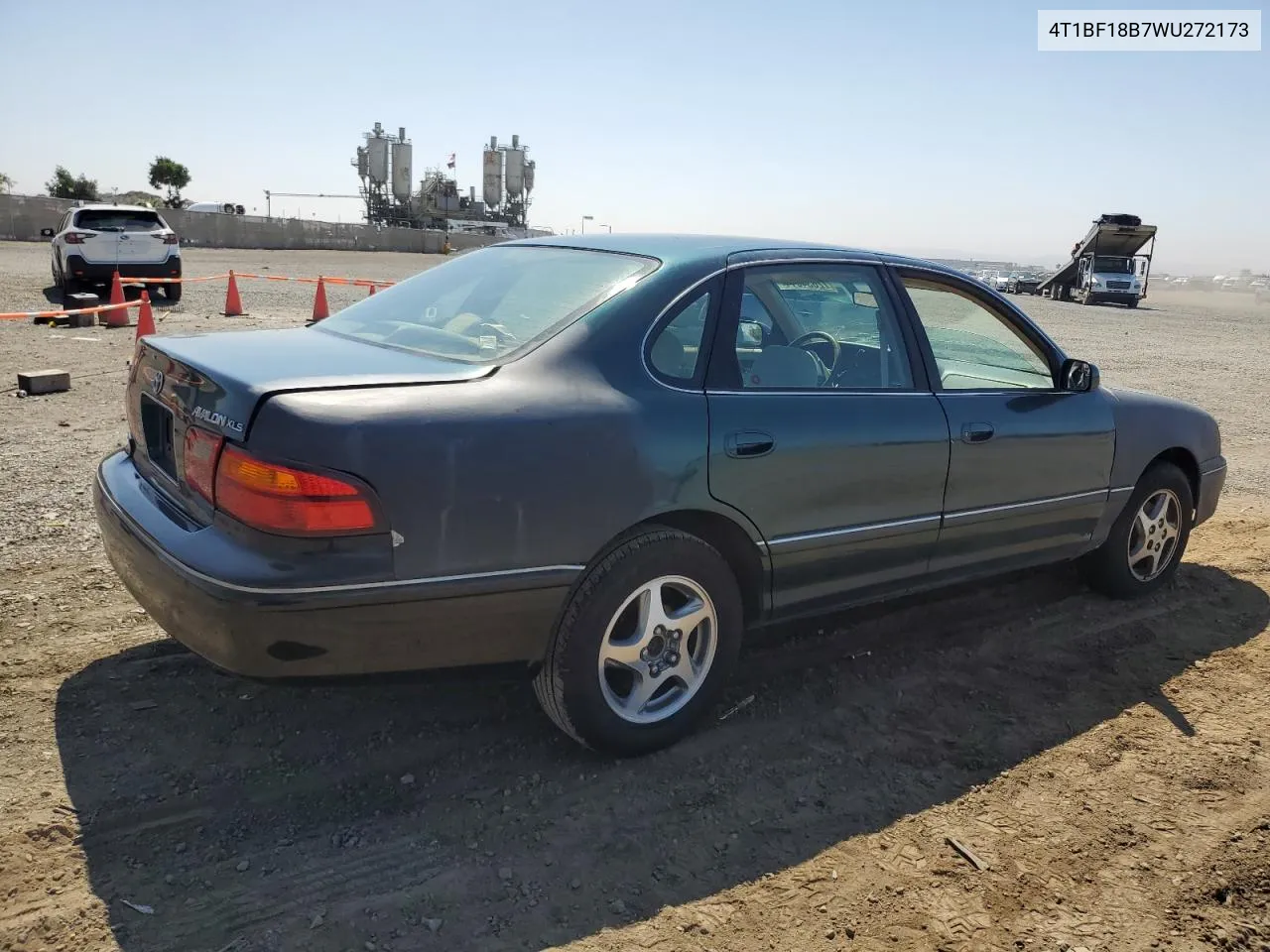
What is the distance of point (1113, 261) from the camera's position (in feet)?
119

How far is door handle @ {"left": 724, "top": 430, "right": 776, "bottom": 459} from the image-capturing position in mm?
3166


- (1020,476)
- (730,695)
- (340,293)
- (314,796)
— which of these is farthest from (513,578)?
(340,293)

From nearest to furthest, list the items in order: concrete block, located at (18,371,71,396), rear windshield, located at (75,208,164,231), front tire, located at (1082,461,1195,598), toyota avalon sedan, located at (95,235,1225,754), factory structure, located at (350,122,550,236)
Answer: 1. toyota avalon sedan, located at (95,235,1225,754)
2. front tire, located at (1082,461,1195,598)
3. concrete block, located at (18,371,71,396)
4. rear windshield, located at (75,208,164,231)
5. factory structure, located at (350,122,550,236)

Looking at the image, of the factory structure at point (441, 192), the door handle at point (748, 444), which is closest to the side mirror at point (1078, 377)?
the door handle at point (748, 444)

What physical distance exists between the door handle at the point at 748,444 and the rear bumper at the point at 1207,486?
295 cm

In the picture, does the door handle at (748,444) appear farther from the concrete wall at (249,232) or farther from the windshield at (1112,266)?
the windshield at (1112,266)

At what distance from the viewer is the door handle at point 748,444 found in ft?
10.4

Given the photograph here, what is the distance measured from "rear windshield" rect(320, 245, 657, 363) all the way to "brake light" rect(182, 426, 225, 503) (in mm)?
717

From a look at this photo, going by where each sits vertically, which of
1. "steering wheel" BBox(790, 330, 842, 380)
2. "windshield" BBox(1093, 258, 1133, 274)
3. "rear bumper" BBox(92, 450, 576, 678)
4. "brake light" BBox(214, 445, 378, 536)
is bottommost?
"rear bumper" BBox(92, 450, 576, 678)

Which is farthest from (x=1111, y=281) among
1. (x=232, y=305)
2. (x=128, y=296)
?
(x=128, y=296)

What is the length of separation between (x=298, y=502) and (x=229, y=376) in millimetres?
484

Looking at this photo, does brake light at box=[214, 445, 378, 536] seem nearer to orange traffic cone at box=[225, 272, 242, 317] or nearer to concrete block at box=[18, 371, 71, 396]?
concrete block at box=[18, 371, 71, 396]

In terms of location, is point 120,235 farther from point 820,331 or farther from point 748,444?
point 748,444

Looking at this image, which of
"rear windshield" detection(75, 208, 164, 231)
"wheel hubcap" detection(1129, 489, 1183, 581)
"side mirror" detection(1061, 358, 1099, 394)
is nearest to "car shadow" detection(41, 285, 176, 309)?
"rear windshield" detection(75, 208, 164, 231)
